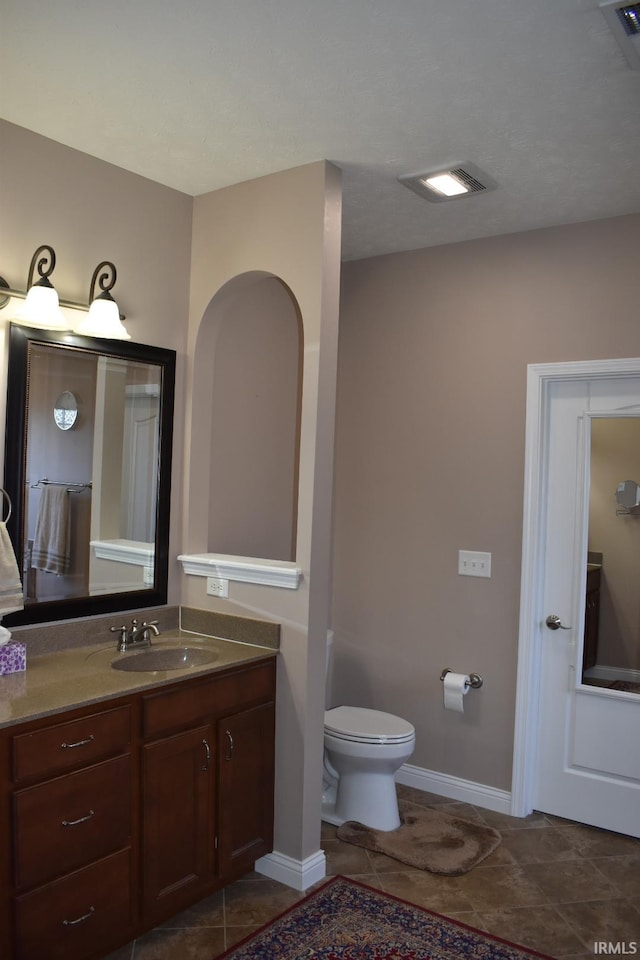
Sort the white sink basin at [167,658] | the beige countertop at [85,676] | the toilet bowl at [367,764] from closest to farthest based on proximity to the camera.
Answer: the beige countertop at [85,676], the white sink basin at [167,658], the toilet bowl at [367,764]

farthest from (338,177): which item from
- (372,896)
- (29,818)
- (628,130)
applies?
(372,896)

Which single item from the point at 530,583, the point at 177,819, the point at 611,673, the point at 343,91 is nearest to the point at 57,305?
the point at 343,91

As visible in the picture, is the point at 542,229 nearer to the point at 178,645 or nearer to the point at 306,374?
the point at 306,374

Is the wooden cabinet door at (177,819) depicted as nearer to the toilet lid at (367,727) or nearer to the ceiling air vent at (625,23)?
the toilet lid at (367,727)

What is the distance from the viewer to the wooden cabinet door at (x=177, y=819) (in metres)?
2.39

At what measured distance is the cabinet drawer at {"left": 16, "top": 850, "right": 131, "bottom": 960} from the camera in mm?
2043

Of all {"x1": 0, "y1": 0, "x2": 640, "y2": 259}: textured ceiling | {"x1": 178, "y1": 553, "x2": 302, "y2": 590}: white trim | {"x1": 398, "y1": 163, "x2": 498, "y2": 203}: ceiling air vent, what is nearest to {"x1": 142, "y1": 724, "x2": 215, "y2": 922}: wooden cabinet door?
{"x1": 178, "y1": 553, "x2": 302, "y2": 590}: white trim

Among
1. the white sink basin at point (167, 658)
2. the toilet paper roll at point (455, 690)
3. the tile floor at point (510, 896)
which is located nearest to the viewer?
the tile floor at point (510, 896)

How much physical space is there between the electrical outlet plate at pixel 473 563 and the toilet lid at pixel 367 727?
2.45 ft

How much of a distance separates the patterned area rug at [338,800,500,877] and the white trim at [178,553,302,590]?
45.3 inches

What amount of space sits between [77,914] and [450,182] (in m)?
2.75

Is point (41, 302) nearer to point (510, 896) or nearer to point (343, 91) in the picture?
point (343, 91)

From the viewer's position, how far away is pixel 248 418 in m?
3.67

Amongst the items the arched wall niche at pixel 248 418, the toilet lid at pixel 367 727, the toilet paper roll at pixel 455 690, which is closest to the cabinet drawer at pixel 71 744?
the arched wall niche at pixel 248 418
